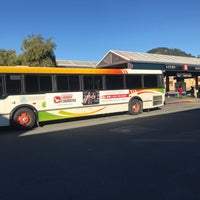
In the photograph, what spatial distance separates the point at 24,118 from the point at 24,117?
0.04 meters

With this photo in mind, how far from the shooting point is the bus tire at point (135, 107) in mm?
14430

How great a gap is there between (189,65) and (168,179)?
85.7 feet

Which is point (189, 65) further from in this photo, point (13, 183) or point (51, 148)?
point (13, 183)

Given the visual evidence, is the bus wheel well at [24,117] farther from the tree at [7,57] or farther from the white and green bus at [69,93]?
the tree at [7,57]

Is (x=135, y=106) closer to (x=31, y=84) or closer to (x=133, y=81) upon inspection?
(x=133, y=81)

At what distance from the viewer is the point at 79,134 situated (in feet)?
30.1

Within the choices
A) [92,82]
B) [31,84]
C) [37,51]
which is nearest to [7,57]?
[37,51]

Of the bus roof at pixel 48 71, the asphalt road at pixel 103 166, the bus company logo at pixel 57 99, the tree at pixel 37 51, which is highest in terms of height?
the tree at pixel 37 51

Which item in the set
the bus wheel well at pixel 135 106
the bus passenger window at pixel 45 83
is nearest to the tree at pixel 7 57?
the bus wheel well at pixel 135 106

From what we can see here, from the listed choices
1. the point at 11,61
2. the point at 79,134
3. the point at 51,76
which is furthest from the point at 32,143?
the point at 11,61

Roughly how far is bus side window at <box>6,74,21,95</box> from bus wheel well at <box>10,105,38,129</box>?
0.69 meters

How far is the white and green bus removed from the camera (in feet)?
34.8

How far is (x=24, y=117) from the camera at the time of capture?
10.8 meters

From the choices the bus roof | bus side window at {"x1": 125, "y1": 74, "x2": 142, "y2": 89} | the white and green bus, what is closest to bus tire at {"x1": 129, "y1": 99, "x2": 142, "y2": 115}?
the white and green bus
